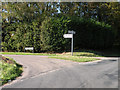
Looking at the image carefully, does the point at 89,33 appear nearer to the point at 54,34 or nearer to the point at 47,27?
the point at 54,34

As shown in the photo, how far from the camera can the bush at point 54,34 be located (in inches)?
755

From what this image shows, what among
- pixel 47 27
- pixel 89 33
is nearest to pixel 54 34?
pixel 47 27

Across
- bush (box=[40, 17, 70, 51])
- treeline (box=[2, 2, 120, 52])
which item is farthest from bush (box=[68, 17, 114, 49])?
bush (box=[40, 17, 70, 51])

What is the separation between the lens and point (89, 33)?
21.1 metres

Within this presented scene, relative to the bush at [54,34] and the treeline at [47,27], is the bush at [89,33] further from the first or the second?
the bush at [54,34]

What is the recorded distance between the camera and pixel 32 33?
20.6m

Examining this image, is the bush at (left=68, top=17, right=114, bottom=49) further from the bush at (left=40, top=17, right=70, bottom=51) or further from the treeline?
the bush at (left=40, top=17, right=70, bottom=51)

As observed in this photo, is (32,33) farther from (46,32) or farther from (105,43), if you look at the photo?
(105,43)

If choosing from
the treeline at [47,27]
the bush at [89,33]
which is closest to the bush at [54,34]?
the treeline at [47,27]

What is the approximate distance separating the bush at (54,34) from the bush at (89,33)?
45.2 inches

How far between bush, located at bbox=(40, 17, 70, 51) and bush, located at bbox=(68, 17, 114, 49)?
1147mm

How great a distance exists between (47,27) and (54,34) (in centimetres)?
134

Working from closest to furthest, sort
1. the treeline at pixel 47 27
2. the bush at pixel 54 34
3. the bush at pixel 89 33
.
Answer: the bush at pixel 54 34, the treeline at pixel 47 27, the bush at pixel 89 33

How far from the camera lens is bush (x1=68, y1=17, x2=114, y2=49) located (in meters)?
20.0
